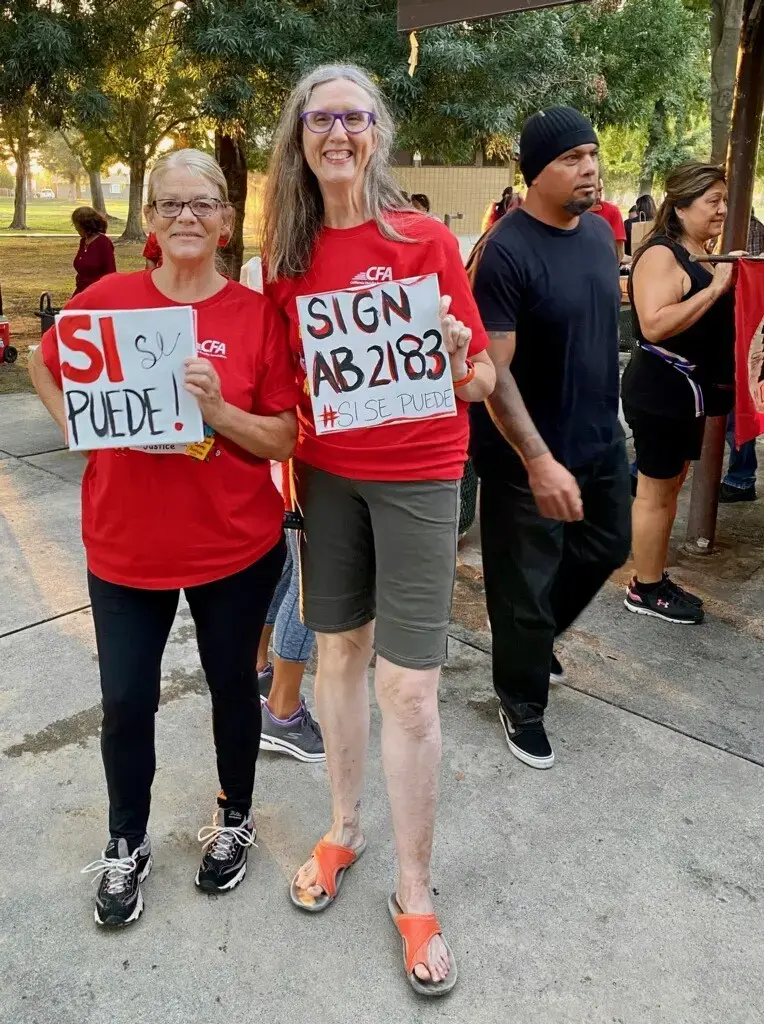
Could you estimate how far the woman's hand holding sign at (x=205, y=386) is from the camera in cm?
184

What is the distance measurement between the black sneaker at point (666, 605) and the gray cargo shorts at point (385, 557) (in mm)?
2143

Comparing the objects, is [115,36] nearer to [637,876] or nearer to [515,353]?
[515,353]

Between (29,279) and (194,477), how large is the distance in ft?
68.7

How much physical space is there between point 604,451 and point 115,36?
9.71 metres

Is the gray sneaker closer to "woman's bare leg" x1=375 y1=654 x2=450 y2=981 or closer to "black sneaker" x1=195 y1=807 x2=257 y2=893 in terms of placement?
"black sneaker" x1=195 y1=807 x2=257 y2=893

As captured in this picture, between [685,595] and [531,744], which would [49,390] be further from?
[685,595]

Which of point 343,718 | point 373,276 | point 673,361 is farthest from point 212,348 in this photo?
point 673,361

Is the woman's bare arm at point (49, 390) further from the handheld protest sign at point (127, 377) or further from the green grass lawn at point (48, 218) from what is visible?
the green grass lawn at point (48, 218)

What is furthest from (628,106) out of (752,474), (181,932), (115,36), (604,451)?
(181,932)

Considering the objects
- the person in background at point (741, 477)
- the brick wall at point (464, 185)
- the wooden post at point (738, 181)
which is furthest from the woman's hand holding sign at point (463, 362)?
the brick wall at point (464, 185)

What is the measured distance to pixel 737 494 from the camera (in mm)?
5508

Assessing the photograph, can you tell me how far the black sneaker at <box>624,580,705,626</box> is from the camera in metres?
3.86

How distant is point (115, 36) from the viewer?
10008mm

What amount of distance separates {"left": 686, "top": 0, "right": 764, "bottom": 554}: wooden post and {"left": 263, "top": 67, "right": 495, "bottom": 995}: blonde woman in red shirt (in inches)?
114
